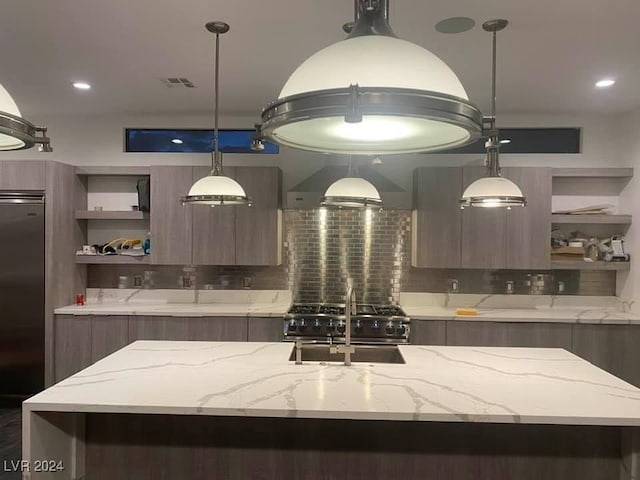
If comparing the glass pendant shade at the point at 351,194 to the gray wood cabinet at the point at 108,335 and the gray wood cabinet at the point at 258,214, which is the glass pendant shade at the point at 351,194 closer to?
the gray wood cabinet at the point at 258,214

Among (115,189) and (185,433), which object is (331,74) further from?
(115,189)

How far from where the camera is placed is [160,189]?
460 centimetres

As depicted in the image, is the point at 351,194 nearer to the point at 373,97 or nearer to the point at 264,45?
the point at 264,45

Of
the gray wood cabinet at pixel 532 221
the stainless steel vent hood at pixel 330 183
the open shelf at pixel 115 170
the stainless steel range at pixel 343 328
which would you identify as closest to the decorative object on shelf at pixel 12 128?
the stainless steel range at pixel 343 328

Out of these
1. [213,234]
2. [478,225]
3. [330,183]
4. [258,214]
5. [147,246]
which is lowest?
[147,246]

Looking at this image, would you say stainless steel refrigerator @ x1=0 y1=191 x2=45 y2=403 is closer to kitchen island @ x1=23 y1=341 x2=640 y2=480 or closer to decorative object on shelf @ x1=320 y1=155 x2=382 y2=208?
kitchen island @ x1=23 y1=341 x2=640 y2=480

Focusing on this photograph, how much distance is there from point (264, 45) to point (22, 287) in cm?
327

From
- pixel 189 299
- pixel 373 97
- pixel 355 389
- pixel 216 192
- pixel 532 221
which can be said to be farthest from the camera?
pixel 189 299

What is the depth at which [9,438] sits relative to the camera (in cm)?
370

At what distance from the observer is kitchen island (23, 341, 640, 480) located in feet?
6.47

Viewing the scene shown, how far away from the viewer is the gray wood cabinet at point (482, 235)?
Result: 4.48 meters

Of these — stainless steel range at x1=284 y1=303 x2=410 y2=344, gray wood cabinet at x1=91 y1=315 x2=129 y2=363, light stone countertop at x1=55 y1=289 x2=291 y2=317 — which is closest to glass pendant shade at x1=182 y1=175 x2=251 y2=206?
stainless steel range at x1=284 y1=303 x2=410 y2=344

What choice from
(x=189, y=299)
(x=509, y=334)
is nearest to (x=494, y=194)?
→ (x=509, y=334)

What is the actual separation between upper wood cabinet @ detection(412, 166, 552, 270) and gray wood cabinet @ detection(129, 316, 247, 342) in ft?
6.21
